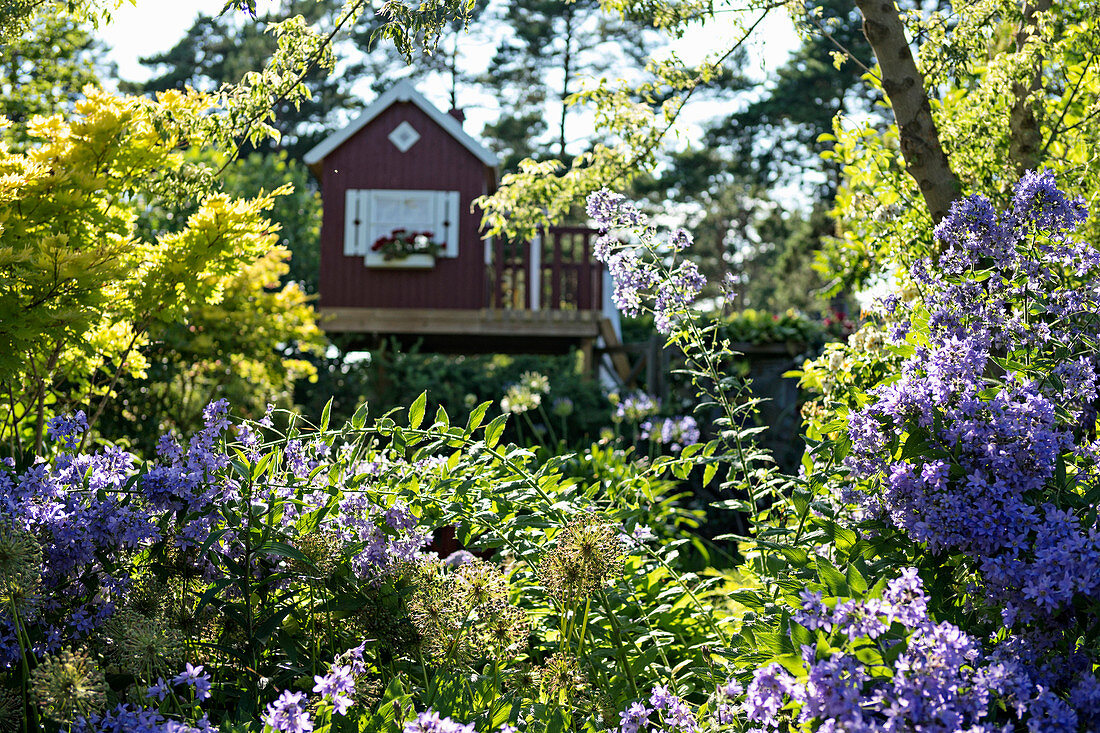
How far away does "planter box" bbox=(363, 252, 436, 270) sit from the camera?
36.4 feet

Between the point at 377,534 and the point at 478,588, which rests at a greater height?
the point at 377,534

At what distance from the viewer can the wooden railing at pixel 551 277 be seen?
1078cm

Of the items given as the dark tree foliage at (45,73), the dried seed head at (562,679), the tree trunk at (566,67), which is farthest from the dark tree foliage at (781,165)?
the dried seed head at (562,679)

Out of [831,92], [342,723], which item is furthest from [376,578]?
[831,92]

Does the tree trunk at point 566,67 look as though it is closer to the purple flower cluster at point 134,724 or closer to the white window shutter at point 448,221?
the white window shutter at point 448,221

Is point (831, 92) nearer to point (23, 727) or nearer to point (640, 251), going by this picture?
point (640, 251)

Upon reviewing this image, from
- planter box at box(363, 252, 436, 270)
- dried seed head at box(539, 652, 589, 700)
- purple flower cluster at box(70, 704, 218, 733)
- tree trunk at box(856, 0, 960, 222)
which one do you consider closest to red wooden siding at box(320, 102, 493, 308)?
planter box at box(363, 252, 436, 270)

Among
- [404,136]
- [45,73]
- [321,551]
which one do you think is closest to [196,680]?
[321,551]

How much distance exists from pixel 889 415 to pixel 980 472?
0.74 feet

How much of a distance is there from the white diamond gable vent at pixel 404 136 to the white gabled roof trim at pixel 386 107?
0.29 m

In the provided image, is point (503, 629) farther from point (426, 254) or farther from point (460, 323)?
point (426, 254)

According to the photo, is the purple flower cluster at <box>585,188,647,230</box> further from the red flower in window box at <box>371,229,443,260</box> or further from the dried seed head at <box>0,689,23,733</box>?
the red flower in window box at <box>371,229,443,260</box>

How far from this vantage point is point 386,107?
1163 cm

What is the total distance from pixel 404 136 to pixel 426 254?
159 centimetres
